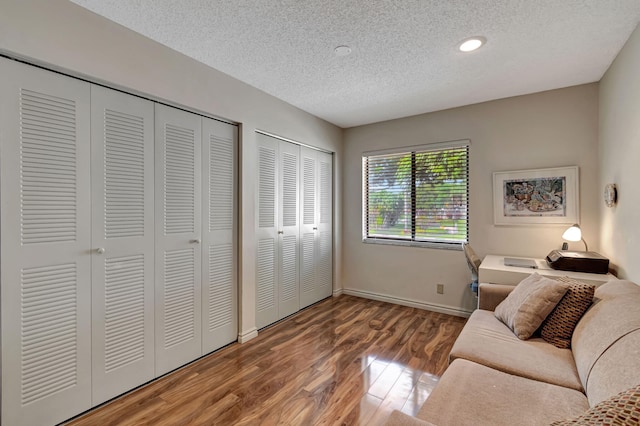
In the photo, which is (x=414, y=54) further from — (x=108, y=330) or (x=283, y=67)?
(x=108, y=330)

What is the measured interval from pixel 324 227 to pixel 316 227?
192 mm

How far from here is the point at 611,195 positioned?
227 centimetres

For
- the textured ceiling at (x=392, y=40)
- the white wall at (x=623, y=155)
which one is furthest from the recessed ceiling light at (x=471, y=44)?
the white wall at (x=623, y=155)

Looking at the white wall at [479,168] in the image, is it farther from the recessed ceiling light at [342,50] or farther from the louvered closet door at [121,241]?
the louvered closet door at [121,241]

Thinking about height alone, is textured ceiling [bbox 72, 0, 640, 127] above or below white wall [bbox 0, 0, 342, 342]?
above

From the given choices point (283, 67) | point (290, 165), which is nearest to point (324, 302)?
point (290, 165)

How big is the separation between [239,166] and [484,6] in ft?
7.01

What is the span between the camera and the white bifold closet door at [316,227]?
3.60m

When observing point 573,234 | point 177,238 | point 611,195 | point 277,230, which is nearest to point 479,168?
point 573,234

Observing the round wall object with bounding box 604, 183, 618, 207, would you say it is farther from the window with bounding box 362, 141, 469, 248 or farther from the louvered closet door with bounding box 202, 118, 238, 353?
the louvered closet door with bounding box 202, 118, 238, 353

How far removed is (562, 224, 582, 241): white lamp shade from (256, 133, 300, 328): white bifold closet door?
2.60 meters

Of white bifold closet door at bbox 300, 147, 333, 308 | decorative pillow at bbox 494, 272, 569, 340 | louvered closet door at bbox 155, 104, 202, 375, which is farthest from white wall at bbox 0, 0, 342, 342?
decorative pillow at bbox 494, 272, 569, 340

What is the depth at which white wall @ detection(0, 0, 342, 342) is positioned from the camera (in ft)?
5.14

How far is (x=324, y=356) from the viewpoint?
8.18 feet
